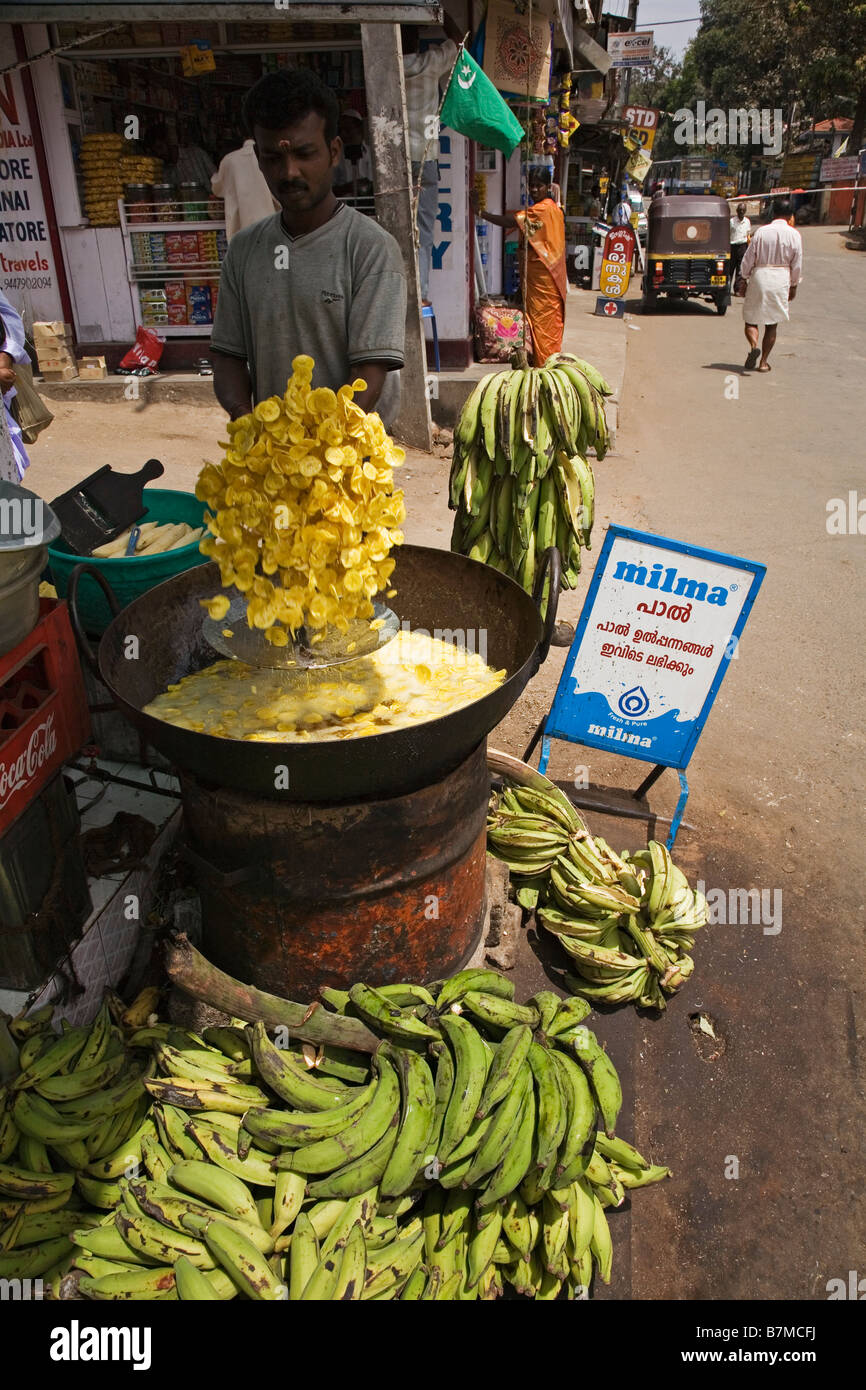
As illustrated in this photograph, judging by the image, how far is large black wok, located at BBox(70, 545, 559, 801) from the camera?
7.70 feet

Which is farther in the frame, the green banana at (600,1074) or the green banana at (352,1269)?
the green banana at (600,1074)

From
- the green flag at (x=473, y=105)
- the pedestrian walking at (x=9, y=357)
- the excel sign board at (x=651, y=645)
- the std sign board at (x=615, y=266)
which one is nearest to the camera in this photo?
the excel sign board at (x=651, y=645)

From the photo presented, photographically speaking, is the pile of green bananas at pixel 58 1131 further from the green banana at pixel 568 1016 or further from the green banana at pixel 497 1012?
the green banana at pixel 568 1016

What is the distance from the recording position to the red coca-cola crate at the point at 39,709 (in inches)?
101

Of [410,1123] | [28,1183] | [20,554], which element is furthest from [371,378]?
[28,1183]

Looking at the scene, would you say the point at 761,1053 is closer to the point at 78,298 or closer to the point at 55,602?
the point at 55,602

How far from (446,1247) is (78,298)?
444 inches

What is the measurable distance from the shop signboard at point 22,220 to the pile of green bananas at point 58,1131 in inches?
407

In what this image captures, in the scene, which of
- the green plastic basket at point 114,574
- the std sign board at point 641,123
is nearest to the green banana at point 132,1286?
the green plastic basket at point 114,574

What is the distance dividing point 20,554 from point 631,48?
93.9 ft

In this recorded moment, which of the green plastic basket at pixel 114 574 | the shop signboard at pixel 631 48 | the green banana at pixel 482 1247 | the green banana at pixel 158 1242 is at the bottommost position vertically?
the green banana at pixel 482 1247

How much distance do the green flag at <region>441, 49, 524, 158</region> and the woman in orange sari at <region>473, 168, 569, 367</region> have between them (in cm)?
149

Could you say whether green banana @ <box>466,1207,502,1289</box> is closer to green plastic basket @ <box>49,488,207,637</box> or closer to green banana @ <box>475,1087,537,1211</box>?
green banana @ <box>475,1087,537,1211</box>

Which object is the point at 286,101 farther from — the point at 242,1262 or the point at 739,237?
the point at 739,237
